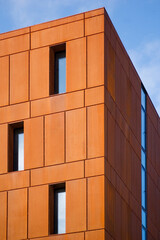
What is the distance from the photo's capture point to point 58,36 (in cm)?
3488

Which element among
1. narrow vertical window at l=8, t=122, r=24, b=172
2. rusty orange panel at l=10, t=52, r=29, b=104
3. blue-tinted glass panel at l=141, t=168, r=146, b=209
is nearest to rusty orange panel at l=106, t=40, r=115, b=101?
rusty orange panel at l=10, t=52, r=29, b=104

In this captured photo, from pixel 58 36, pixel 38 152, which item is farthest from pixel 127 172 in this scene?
pixel 58 36

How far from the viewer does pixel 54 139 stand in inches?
1307

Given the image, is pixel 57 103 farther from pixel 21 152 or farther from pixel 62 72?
pixel 21 152

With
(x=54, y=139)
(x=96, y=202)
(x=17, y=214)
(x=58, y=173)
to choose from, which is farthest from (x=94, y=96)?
(x=17, y=214)

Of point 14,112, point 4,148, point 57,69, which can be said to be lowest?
point 4,148

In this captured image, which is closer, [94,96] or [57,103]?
[94,96]

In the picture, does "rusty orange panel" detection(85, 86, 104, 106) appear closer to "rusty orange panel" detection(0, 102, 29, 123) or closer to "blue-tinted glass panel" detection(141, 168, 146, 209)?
"rusty orange panel" detection(0, 102, 29, 123)

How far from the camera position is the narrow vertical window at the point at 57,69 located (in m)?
34.5

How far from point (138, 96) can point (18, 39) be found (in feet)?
27.3

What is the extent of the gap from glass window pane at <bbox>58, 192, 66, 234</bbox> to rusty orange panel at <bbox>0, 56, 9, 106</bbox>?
221 inches

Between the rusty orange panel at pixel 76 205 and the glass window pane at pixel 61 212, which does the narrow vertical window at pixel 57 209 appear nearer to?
the glass window pane at pixel 61 212

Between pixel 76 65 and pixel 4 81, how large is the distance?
4.02m

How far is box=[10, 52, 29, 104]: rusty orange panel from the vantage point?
3478 cm
